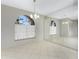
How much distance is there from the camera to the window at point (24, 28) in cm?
346

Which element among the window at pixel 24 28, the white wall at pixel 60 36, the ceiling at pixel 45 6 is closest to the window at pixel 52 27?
the white wall at pixel 60 36

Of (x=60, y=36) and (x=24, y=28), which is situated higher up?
(x=24, y=28)

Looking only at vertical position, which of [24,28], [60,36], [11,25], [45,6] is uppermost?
[45,6]

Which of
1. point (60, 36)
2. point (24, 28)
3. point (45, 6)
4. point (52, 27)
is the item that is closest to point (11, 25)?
point (24, 28)

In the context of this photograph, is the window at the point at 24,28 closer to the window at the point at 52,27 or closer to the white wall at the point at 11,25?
the white wall at the point at 11,25

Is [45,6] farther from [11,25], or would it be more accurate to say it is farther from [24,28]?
[11,25]

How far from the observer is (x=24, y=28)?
3.53 m

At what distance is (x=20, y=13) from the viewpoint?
358cm

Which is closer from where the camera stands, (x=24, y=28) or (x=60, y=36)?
(x=60, y=36)

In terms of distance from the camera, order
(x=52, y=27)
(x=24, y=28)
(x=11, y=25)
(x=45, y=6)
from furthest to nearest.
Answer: (x=11, y=25) < (x=45, y=6) < (x=24, y=28) < (x=52, y=27)

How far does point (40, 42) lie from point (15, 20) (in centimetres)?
151

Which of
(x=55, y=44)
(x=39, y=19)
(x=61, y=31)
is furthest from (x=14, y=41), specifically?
(x=61, y=31)

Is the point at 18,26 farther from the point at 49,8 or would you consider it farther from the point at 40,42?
the point at 49,8

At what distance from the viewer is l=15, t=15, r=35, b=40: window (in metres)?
3.46
